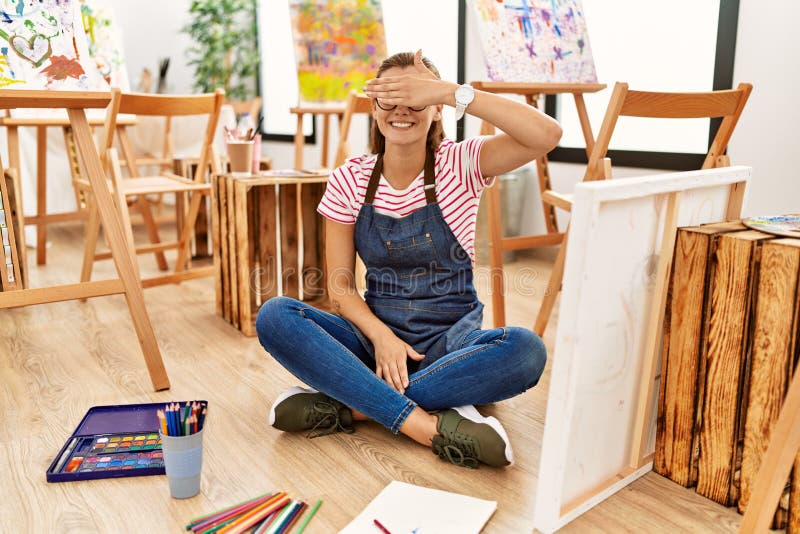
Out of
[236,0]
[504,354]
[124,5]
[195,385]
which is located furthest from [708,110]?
[124,5]

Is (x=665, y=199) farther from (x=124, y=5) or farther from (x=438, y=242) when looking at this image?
(x=124, y=5)

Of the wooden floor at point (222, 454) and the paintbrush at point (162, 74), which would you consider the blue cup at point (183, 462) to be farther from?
the paintbrush at point (162, 74)

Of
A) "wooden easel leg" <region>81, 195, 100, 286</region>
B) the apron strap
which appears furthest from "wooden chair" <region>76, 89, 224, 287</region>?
the apron strap

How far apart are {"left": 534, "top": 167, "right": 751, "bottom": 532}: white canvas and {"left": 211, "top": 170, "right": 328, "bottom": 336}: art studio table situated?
4.27ft

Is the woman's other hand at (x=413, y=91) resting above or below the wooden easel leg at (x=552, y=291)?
above

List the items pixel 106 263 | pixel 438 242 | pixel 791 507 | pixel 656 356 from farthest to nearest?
pixel 106 263, pixel 438 242, pixel 656 356, pixel 791 507

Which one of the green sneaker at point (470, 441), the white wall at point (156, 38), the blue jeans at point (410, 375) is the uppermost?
the white wall at point (156, 38)

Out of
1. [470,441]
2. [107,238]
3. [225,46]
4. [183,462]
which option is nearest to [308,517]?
[183,462]

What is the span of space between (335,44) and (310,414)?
6.96 feet

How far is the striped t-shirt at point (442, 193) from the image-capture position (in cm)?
154

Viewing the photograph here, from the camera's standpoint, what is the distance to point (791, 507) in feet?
3.66

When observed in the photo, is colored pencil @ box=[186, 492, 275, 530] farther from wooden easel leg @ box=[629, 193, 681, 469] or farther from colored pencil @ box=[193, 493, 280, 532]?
wooden easel leg @ box=[629, 193, 681, 469]

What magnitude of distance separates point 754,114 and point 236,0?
3.72 m

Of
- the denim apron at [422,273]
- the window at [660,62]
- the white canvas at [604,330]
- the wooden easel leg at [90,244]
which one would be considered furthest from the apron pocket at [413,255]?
the window at [660,62]
